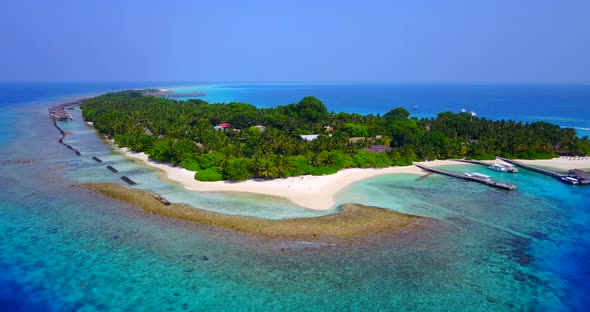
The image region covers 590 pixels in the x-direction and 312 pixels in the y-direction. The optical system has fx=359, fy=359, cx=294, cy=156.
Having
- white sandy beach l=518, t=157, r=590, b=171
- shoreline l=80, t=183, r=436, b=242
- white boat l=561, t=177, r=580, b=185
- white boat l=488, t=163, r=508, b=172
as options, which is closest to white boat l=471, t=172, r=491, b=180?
white boat l=488, t=163, r=508, b=172

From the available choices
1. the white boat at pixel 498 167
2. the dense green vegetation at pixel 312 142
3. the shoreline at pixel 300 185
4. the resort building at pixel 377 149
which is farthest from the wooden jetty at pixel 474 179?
the white boat at pixel 498 167

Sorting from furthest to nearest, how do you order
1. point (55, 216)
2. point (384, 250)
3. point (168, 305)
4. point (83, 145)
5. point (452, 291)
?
point (83, 145) → point (55, 216) → point (384, 250) → point (452, 291) → point (168, 305)

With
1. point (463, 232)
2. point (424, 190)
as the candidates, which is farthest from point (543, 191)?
point (463, 232)

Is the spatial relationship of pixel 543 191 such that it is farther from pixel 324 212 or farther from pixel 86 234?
pixel 86 234

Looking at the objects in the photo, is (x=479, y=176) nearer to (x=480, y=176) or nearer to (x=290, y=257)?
(x=480, y=176)

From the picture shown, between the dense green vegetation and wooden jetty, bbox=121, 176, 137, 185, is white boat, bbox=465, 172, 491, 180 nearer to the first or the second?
the dense green vegetation
